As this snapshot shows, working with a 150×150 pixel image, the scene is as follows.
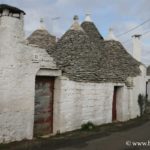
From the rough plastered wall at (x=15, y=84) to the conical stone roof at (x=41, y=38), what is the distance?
7.59m

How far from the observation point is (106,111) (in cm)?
1845

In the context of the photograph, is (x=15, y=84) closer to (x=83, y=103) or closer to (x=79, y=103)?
(x=79, y=103)

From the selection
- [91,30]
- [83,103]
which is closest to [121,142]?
[83,103]

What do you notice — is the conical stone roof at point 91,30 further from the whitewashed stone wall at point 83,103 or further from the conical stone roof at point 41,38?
the whitewashed stone wall at point 83,103

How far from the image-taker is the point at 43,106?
1465cm

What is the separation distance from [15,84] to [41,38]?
9.55m

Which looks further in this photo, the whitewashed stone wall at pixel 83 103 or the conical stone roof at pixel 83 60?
the conical stone roof at pixel 83 60

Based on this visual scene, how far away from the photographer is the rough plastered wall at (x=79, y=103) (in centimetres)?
1502

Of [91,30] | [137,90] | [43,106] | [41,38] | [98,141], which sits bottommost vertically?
[98,141]

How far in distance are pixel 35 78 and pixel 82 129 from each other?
3.69 m

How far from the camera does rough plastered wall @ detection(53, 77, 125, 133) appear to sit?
1502cm

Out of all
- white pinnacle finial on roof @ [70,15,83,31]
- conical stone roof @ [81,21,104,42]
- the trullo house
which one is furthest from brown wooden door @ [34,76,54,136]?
conical stone roof @ [81,21,104,42]

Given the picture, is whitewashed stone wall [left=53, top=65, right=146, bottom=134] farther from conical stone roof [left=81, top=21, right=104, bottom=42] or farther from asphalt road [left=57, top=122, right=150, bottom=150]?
conical stone roof [left=81, top=21, right=104, bottom=42]

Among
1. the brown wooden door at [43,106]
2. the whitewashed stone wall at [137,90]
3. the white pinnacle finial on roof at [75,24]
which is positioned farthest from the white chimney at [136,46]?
the brown wooden door at [43,106]
